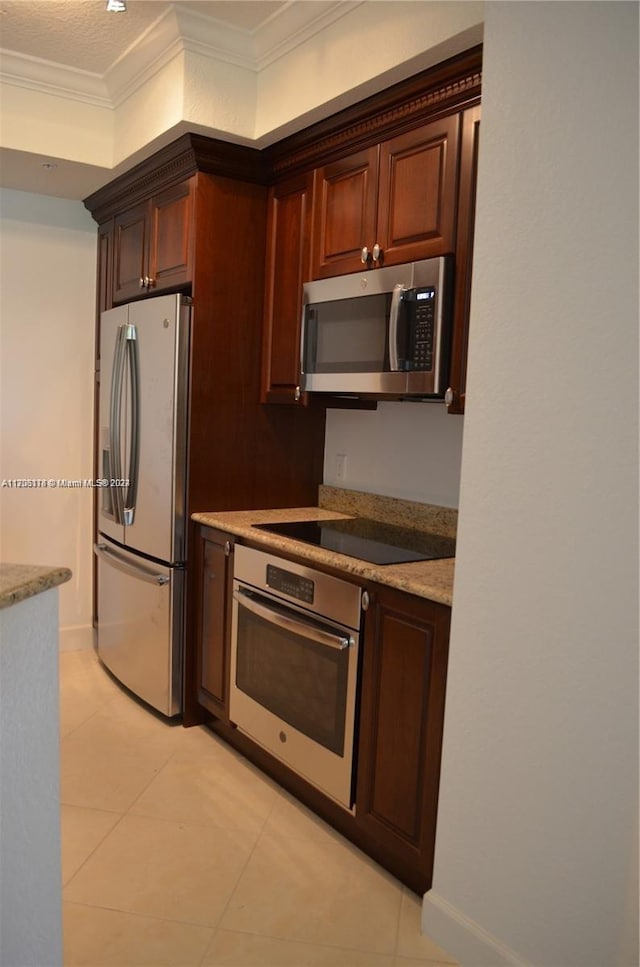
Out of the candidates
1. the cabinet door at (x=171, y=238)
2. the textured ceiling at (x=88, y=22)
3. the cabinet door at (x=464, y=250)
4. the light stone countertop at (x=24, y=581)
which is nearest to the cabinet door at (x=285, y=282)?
the cabinet door at (x=171, y=238)

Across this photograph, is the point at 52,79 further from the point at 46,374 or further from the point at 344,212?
the point at 344,212

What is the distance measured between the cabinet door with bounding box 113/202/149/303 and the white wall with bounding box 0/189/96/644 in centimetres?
36

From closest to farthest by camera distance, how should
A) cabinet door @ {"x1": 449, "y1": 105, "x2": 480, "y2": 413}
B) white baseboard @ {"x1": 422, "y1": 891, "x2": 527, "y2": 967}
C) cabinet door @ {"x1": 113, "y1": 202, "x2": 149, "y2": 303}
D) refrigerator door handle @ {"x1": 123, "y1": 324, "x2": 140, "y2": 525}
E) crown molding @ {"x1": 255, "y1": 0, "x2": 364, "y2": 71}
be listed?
white baseboard @ {"x1": 422, "y1": 891, "x2": 527, "y2": 967} < cabinet door @ {"x1": 449, "y1": 105, "x2": 480, "y2": 413} < crown molding @ {"x1": 255, "y1": 0, "x2": 364, "y2": 71} < refrigerator door handle @ {"x1": 123, "y1": 324, "x2": 140, "y2": 525} < cabinet door @ {"x1": 113, "y1": 202, "x2": 149, "y2": 303}

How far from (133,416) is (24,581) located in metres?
2.05

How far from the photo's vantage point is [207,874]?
2.22 meters

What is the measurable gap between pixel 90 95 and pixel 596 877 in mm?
3382

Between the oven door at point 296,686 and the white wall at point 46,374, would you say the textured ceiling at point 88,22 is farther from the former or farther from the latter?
the oven door at point 296,686

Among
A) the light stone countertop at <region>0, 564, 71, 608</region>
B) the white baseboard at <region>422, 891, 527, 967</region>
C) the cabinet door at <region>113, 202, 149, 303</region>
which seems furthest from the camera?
the cabinet door at <region>113, 202, 149, 303</region>

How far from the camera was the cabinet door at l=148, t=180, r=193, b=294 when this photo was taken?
300cm

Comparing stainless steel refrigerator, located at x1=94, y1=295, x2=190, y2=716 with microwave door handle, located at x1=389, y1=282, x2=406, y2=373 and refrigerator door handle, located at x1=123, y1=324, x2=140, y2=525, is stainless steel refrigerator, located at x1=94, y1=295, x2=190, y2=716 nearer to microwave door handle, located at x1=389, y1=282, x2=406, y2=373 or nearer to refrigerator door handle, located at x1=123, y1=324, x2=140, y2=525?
refrigerator door handle, located at x1=123, y1=324, x2=140, y2=525

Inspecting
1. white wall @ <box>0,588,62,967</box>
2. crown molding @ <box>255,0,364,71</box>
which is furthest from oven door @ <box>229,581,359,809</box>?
crown molding @ <box>255,0,364,71</box>

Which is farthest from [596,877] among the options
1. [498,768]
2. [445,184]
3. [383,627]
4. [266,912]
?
[445,184]

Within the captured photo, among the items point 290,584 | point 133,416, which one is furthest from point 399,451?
point 133,416

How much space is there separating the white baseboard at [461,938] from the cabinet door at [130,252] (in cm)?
265
